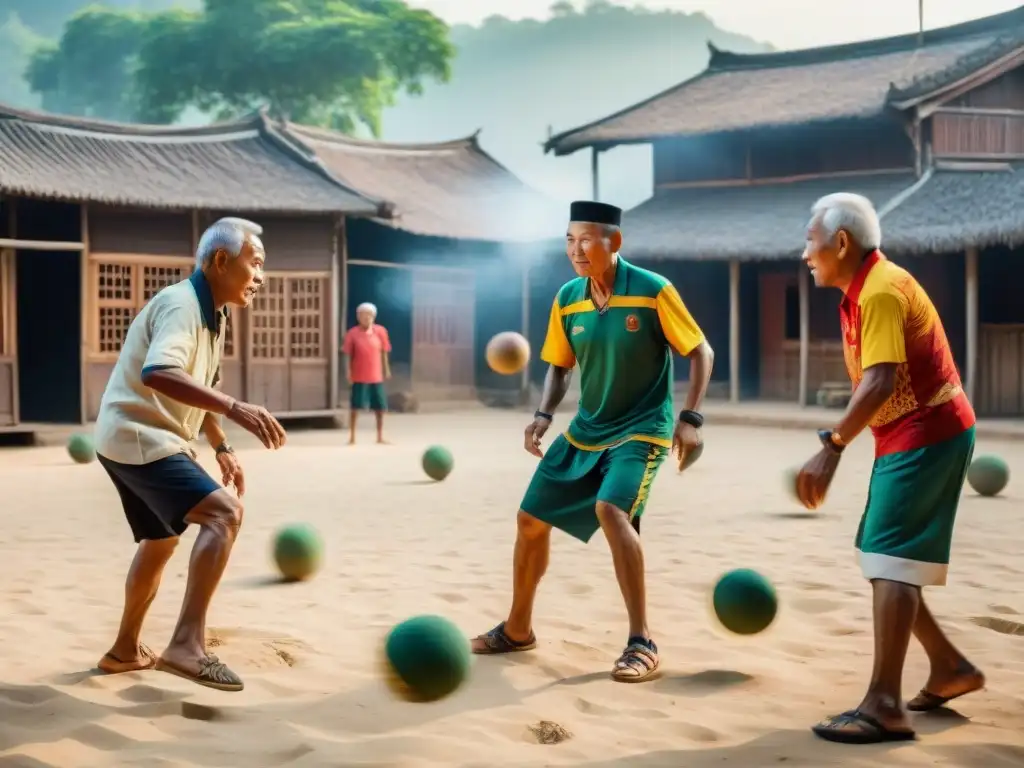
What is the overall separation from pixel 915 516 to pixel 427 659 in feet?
5.66

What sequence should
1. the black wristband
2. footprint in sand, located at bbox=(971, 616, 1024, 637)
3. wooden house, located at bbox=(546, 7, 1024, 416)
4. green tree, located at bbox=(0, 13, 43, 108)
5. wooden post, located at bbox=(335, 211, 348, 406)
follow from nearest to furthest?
1. the black wristband
2. footprint in sand, located at bbox=(971, 616, 1024, 637)
3. wooden house, located at bbox=(546, 7, 1024, 416)
4. wooden post, located at bbox=(335, 211, 348, 406)
5. green tree, located at bbox=(0, 13, 43, 108)

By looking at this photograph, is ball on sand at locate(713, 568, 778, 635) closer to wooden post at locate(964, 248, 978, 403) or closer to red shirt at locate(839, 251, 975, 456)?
red shirt at locate(839, 251, 975, 456)

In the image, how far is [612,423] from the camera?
17.9ft

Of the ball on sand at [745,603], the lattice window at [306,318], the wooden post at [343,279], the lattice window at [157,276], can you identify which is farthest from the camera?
the wooden post at [343,279]

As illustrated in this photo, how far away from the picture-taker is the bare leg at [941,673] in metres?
4.67

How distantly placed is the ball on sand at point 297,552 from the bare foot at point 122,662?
6.56 feet

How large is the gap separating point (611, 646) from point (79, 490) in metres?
7.35

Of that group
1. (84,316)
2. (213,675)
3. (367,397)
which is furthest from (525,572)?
(84,316)

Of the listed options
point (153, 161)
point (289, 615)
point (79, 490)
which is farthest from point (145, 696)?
point (153, 161)

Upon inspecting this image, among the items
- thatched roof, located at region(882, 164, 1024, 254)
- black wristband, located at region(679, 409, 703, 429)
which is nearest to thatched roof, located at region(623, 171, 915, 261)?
thatched roof, located at region(882, 164, 1024, 254)

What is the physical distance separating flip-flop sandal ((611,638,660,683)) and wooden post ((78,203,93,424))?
13706 mm

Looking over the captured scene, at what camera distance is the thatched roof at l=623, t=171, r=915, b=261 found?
21.2m

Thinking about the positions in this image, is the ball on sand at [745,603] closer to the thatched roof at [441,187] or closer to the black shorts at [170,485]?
the black shorts at [170,485]

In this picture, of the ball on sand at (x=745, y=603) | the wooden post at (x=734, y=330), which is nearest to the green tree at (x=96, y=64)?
the wooden post at (x=734, y=330)
